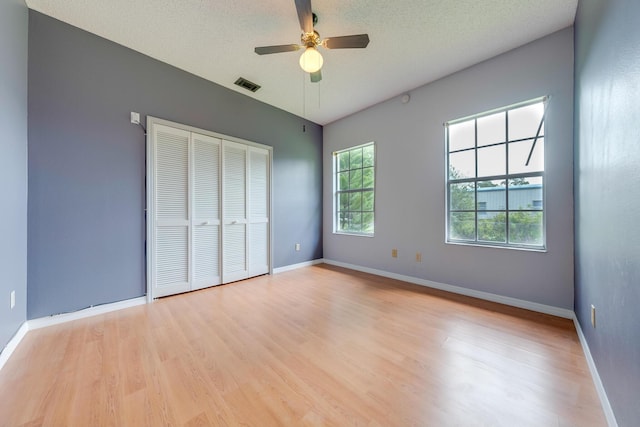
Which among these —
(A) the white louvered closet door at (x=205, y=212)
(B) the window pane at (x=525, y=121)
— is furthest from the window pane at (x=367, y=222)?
(A) the white louvered closet door at (x=205, y=212)

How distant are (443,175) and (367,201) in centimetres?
133

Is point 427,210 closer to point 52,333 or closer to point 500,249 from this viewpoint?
point 500,249

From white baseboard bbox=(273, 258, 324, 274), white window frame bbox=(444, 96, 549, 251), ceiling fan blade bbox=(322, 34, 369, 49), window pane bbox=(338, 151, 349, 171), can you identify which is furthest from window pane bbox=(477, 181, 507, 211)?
white baseboard bbox=(273, 258, 324, 274)

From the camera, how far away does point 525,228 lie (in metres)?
2.53

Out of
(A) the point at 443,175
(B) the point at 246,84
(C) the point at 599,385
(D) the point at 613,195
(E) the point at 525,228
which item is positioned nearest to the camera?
(D) the point at 613,195

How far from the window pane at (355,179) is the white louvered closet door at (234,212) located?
1931mm

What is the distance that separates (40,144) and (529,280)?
497cm

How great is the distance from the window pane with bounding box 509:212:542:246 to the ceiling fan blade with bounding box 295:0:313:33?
284cm

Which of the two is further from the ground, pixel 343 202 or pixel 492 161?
pixel 492 161

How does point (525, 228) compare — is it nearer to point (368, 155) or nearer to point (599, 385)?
point (599, 385)

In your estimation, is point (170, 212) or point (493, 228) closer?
point (493, 228)

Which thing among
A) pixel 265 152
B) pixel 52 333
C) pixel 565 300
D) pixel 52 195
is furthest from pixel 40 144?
pixel 565 300

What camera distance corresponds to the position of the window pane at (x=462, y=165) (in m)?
2.91

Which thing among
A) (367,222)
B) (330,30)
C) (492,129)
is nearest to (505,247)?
(492,129)
